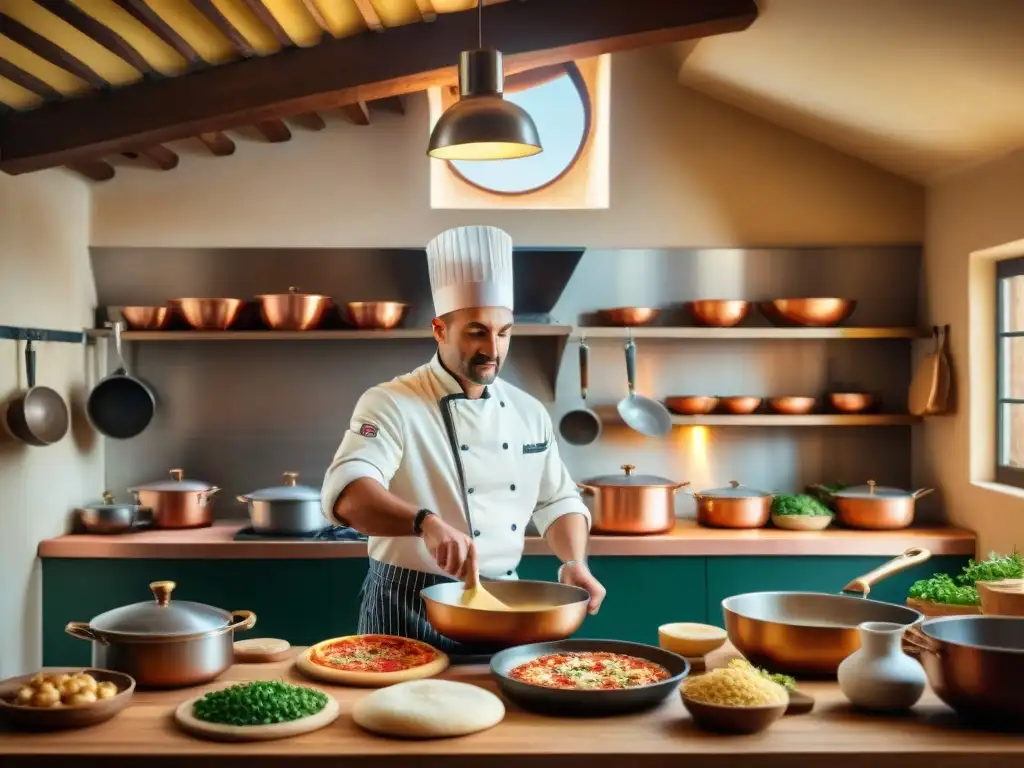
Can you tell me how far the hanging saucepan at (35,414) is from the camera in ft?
13.2

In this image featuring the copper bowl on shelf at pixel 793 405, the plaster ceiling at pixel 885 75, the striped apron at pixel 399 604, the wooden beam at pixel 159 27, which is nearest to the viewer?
the striped apron at pixel 399 604

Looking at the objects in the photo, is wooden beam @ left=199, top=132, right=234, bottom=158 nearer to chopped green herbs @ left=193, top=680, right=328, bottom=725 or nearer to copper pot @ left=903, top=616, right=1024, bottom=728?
chopped green herbs @ left=193, top=680, right=328, bottom=725

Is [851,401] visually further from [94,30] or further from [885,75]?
[94,30]

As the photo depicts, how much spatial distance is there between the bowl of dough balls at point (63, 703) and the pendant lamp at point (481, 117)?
1.41m

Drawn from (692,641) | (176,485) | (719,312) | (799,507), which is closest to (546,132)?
(719,312)

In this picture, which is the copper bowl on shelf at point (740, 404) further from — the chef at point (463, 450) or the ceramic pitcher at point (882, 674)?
the ceramic pitcher at point (882, 674)

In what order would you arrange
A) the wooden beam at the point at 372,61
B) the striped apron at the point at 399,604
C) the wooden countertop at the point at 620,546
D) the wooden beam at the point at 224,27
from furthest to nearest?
the wooden countertop at the point at 620,546 < the wooden beam at the point at 372,61 < the wooden beam at the point at 224,27 < the striped apron at the point at 399,604

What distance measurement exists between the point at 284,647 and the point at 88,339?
8.70ft

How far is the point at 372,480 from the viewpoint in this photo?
263 centimetres

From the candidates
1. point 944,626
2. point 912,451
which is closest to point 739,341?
point 912,451

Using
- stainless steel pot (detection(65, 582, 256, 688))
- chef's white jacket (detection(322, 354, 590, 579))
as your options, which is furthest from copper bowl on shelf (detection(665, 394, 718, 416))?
stainless steel pot (detection(65, 582, 256, 688))

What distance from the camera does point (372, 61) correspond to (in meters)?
3.74

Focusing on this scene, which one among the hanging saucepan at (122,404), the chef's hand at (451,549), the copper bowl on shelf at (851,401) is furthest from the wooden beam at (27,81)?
the copper bowl on shelf at (851,401)

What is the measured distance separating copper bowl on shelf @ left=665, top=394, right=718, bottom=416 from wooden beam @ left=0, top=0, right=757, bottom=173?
60.0 inches
